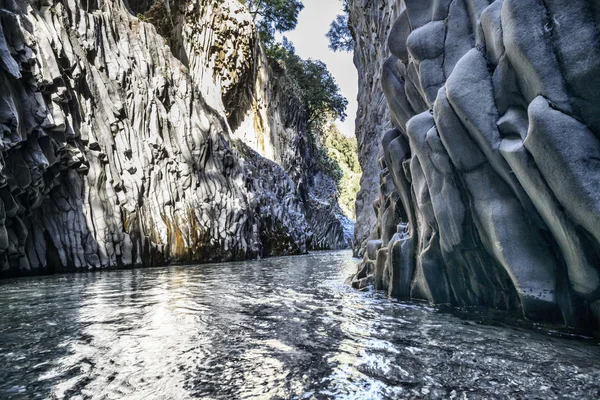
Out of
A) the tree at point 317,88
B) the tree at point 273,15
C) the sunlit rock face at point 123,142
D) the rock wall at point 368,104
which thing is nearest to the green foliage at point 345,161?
the tree at point 317,88

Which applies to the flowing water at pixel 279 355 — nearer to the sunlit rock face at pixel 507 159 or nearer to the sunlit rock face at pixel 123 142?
the sunlit rock face at pixel 507 159

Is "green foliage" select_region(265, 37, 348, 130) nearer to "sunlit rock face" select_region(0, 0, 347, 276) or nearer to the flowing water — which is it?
"sunlit rock face" select_region(0, 0, 347, 276)

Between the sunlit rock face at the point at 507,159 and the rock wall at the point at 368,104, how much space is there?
1456 centimetres

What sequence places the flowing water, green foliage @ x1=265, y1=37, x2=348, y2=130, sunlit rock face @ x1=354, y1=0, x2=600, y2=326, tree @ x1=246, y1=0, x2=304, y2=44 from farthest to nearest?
green foliage @ x1=265, y1=37, x2=348, y2=130, tree @ x1=246, y1=0, x2=304, y2=44, sunlit rock face @ x1=354, y1=0, x2=600, y2=326, the flowing water


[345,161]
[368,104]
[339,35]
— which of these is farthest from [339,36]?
[345,161]

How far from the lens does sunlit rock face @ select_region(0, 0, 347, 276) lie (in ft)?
38.0

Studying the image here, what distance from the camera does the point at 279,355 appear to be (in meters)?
3.51

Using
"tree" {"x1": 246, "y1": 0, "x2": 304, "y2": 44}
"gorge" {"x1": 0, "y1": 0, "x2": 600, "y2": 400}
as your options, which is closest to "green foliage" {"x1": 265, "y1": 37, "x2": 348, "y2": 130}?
"tree" {"x1": 246, "y1": 0, "x2": 304, "y2": 44}

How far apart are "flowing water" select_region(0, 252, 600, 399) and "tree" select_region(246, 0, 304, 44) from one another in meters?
36.7

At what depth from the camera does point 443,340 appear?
394cm

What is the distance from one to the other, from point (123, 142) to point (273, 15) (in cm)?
2815

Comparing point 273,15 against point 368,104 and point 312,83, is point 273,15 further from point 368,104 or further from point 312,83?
point 368,104

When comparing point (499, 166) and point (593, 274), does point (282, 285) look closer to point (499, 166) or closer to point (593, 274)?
point (499, 166)

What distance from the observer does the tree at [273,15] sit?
121ft
